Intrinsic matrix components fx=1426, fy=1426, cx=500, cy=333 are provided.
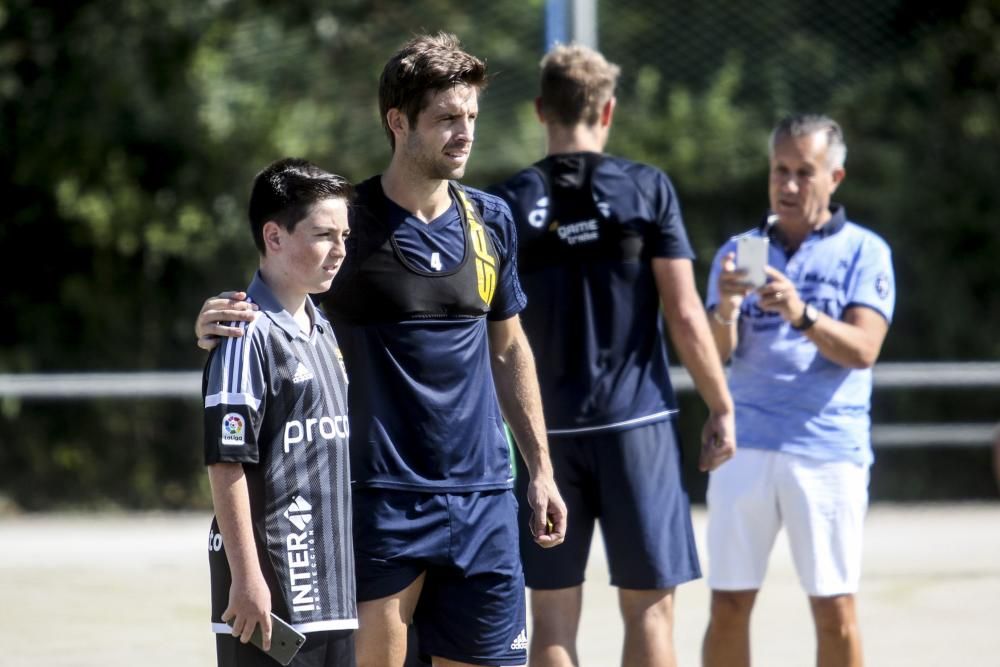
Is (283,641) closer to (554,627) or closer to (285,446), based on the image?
(285,446)

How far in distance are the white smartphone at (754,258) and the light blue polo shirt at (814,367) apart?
0.68ft

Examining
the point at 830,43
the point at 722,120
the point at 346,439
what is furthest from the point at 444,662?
the point at 830,43

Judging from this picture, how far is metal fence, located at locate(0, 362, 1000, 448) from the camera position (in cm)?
994

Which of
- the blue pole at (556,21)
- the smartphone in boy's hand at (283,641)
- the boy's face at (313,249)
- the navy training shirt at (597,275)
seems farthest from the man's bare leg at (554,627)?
the blue pole at (556,21)

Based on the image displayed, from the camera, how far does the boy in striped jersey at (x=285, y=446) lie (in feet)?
9.93

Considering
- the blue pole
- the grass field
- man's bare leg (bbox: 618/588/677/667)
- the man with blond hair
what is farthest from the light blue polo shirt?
the blue pole

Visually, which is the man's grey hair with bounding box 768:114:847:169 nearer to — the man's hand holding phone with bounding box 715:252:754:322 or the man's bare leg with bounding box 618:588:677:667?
the man's hand holding phone with bounding box 715:252:754:322

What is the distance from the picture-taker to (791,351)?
15.6 feet

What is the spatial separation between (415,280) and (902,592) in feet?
15.8

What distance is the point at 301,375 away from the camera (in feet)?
10.4

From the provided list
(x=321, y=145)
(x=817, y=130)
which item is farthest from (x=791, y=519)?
(x=321, y=145)

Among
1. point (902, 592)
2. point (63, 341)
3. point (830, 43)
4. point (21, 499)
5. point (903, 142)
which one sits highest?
point (830, 43)

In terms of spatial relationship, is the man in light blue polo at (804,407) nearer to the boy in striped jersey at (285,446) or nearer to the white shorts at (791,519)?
the white shorts at (791,519)

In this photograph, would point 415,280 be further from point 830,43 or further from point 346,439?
point 830,43
